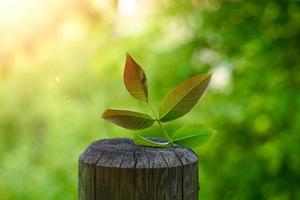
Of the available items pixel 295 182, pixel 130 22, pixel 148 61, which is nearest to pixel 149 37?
pixel 148 61

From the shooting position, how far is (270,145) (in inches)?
100

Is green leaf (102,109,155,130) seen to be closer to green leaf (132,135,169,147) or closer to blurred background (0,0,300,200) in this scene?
green leaf (132,135,169,147)

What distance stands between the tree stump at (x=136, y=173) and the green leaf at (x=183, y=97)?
0.20 feet

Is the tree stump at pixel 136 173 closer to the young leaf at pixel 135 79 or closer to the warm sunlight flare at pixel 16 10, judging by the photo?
the young leaf at pixel 135 79

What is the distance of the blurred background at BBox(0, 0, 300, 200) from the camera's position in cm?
262

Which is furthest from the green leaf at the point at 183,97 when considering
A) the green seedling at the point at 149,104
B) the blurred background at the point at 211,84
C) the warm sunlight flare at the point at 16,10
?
the warm sunlight flare at the point at 16,10

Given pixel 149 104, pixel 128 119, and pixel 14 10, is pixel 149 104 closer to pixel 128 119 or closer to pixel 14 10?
pixel 128 119

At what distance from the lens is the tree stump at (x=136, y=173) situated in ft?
3.54

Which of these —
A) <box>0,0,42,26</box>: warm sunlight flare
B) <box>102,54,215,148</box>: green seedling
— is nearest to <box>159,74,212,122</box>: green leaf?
<box>102,54,215,148</box>: green seedling

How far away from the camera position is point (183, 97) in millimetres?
1159

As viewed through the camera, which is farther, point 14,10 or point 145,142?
point 14,10

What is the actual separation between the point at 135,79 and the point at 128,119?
7cm

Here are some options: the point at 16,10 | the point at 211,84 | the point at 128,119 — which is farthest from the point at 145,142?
the point at 16,10

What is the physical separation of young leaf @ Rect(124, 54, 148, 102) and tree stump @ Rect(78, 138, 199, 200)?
9 cm
